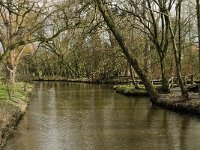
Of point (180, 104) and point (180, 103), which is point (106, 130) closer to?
point (180, 104)

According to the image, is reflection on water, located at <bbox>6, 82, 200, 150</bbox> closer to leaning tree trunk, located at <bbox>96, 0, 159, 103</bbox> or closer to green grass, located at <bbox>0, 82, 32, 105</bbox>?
green grass, located at <bbox>0, 82, 32, 105</bbox>

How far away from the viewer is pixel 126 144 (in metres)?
15.5

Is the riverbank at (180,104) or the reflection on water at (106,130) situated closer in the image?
the reflection on water at (106,130)

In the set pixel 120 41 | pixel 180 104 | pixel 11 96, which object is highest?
pixel 120 41

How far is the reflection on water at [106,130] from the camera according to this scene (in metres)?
15.4

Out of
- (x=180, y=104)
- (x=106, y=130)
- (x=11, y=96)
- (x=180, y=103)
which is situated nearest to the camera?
(x=106, y=130)

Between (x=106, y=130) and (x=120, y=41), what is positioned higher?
(x=120, y=41)

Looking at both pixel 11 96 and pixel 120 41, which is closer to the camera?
pixel 11 96

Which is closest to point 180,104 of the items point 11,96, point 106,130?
point 106,130

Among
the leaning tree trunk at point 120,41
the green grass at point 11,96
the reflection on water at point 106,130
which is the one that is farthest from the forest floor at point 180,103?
the green grass at point 11,96

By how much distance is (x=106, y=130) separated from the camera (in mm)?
18625

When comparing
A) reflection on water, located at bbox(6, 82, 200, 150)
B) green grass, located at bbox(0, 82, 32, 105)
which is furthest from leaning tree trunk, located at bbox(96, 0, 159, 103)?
green grass, located at bbox(0, 82, 32, 105)

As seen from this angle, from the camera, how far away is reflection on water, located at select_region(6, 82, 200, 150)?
15367 mm

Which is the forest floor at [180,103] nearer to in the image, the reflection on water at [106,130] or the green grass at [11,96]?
the reflection on water at [106,130]
